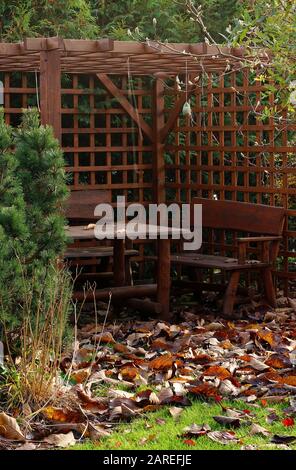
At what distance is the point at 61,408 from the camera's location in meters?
5.05

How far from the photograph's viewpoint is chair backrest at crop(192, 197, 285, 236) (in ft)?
28.7

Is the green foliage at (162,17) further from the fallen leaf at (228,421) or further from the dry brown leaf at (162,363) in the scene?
the fallen leaf at (228,421)

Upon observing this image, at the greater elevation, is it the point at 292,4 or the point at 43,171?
the point at 292,4

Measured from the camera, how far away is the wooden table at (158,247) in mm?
8102

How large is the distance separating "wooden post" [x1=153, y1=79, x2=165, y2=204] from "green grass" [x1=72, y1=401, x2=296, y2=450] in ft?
17.0

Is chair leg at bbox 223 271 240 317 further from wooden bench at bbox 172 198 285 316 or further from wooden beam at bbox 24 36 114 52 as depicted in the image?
wooden beam at bbox 24 36 114 52

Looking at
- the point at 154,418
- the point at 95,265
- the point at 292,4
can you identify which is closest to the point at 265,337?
the point at 154,418

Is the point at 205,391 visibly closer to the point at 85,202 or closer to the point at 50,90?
the point at 50,90

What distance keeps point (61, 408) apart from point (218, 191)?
551 centimetres

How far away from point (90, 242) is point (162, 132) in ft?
4.28

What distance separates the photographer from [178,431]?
4.76 metres

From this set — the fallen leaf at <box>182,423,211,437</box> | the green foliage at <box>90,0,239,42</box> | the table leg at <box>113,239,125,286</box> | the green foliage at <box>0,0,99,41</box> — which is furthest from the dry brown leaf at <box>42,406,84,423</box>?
the green foliage at <box>90,0,239,42</box>

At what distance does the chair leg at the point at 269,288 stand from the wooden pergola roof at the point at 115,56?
5.84 feet
